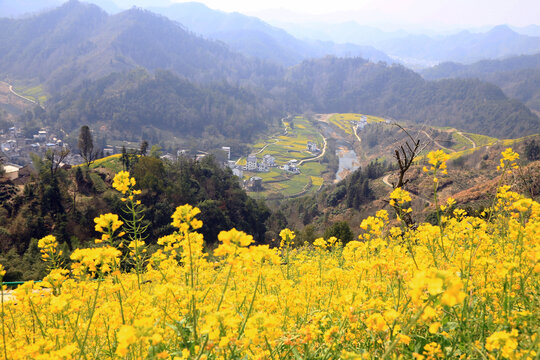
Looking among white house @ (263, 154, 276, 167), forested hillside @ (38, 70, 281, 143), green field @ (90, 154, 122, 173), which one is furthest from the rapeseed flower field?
forested hillside @ (38, 70, 281, 143)

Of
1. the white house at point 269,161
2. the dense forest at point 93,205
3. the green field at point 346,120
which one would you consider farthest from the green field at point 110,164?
the green field at point 346,120

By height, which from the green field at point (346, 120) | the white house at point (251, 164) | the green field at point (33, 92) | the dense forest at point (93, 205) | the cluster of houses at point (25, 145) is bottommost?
the white house at point (251, 164)

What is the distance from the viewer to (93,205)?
2558cm

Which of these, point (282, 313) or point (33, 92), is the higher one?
point (33, 92)

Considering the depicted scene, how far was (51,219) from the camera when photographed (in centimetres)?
2327

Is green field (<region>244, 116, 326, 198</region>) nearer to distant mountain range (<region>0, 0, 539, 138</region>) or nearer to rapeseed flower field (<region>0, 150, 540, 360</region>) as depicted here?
distant mountain range (<region>0, 0, 539, 138</region>)

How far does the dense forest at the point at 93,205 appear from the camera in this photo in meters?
21.1

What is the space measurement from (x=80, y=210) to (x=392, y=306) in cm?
2699

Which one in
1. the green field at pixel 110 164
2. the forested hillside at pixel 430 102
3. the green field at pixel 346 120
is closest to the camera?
the green field at pixel 110 164

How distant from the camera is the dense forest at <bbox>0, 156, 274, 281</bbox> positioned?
2106cm

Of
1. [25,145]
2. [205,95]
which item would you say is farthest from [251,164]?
[205,95]

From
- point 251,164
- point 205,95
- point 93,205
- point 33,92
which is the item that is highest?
point 205,95

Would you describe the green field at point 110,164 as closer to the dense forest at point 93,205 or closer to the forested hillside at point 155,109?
the dense forest at point 93,205

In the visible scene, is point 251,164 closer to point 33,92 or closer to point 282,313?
point 282,313
